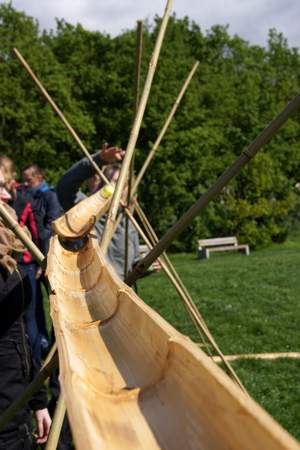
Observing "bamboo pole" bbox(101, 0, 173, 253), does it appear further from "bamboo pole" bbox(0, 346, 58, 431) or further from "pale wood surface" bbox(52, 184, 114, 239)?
"bamboo pole" bbox(0, 346, 58, 431)

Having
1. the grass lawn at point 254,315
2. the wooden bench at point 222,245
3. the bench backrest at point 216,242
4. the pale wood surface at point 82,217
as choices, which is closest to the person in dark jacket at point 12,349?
the pale wood surface at point 82,217

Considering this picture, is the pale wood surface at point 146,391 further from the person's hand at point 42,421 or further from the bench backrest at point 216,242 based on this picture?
the bench backrest at point 216,242

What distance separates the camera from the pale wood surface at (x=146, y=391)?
0.92 metres

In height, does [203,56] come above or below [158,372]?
above

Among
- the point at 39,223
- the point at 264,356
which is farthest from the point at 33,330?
the point at 264,356

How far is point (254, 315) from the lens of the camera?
23.7ft

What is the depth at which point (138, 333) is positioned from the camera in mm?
1451

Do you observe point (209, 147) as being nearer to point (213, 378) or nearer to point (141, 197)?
point (141, 197)

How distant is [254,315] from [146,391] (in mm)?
6148

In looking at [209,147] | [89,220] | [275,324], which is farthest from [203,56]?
[89,220]

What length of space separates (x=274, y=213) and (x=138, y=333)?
72.9 feet

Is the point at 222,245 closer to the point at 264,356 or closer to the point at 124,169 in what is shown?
the point at 264,356

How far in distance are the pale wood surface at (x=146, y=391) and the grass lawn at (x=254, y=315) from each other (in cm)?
269

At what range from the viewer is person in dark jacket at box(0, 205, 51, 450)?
2388 millimetres
